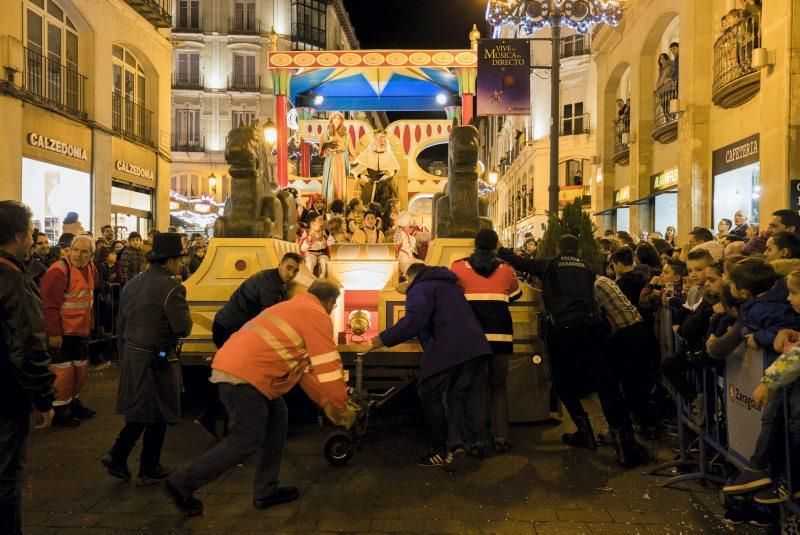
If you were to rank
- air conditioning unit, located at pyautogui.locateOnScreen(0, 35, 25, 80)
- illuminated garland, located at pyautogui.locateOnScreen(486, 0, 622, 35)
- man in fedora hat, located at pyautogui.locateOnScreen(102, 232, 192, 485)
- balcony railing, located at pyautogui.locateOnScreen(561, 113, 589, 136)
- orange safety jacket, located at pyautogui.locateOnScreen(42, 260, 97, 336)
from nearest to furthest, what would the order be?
1. man in fedora hat, located at pyautogui.locateOnScreen(102, 232, 192, 485)
2. orange safety jacket, located at pyautogui.locateOnScreen(42, 260, 97, 336)
3. illuminated garland, located at pyautogui.locateOnScreen(486, 0, 622, 35)
4. air conditioning unit, located at pyautogui.locateOnScreen(0, 35, 25, 80)
5. balcony railing, located at pyautogui.locateOnScreen(561, 113, 589, 136)

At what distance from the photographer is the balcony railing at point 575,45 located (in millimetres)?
36094

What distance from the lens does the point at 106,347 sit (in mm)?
11078

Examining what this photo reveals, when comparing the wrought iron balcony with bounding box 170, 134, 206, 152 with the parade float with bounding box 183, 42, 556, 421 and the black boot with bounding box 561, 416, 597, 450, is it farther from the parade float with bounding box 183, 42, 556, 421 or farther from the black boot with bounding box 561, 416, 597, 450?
the black boot with bounding box 561, 416, 597, 450

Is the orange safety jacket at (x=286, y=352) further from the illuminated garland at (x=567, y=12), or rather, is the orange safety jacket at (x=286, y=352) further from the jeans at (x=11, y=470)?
the illuminated garland at (x=567, y=12)

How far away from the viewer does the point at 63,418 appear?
6.77 metres

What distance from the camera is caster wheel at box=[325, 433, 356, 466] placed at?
5.49 metres

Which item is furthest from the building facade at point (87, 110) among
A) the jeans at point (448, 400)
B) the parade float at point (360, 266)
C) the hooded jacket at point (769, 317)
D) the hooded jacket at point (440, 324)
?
the hooded jacket at point (769, 317)

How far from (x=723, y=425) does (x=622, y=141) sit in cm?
1787

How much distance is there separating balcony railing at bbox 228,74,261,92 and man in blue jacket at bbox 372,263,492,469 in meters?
42.0

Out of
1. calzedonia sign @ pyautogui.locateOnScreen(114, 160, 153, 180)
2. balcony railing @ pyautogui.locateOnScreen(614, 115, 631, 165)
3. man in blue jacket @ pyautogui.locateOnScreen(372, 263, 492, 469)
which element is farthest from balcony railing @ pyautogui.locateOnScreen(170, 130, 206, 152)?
man in blue jacket @ pyautogui.locateOnScreen(372, 263, 492, 469)

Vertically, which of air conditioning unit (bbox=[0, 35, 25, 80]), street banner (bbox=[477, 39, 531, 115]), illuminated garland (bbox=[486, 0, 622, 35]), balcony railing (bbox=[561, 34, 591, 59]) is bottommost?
street banner (bbox=[477, 39, 531, 115])

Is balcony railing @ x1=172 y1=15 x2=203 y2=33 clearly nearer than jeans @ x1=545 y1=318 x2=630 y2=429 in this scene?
No

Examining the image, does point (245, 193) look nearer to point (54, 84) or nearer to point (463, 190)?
point (463, 190)

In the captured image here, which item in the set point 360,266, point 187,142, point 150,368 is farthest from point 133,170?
point 187,142
